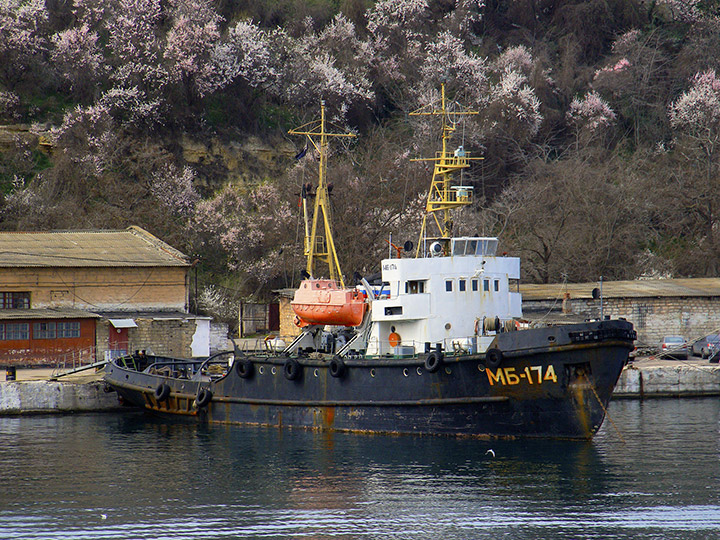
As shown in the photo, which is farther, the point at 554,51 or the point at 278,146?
the point at 554,51

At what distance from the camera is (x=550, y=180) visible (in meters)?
51.7

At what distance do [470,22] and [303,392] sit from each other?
45.2m

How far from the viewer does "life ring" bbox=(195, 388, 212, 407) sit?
28172 millimetres

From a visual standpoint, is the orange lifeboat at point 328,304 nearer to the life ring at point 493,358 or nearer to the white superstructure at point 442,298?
the white superstructure at point 442,298

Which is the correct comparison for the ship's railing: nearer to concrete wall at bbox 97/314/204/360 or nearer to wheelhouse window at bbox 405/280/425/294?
wheelhouse window at bbox 405/280/425/294

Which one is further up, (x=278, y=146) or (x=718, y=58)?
(x=718, y=58)

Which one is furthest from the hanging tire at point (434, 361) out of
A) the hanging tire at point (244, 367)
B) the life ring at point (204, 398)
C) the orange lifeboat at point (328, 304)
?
the life ring at point (204, 398)

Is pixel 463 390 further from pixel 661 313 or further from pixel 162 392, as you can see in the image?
pixel 661 313

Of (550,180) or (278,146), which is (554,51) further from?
(278,146)

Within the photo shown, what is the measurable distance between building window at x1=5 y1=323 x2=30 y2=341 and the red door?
3.19 meters

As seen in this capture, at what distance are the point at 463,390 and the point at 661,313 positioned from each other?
16.8m

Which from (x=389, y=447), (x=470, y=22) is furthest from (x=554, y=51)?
(x=389, y=447)

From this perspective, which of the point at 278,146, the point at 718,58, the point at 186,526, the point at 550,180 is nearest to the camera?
the point at 186,526

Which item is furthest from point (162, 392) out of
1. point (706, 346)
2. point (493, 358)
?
point (706, 346)
